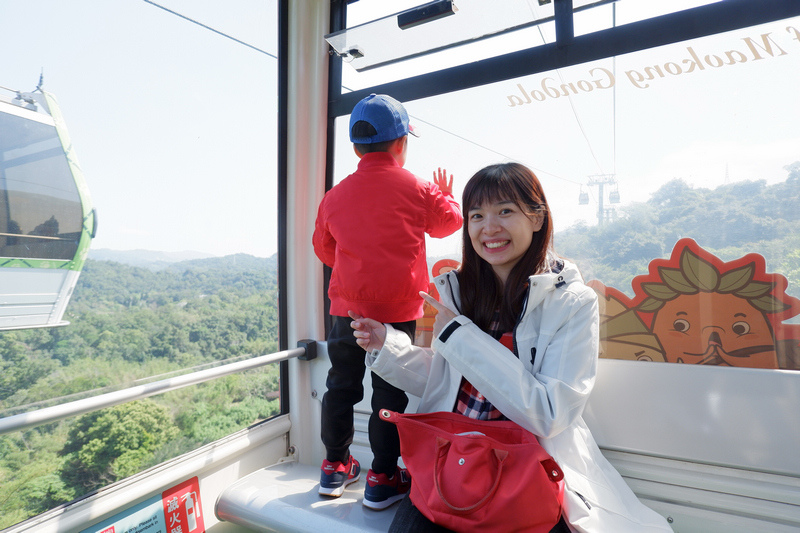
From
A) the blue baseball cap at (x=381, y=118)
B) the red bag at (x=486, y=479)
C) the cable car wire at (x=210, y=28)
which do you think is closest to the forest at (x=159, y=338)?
the blue baseball cap at (x=381, y=118)

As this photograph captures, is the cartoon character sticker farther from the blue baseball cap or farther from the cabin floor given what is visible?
the cabin floor

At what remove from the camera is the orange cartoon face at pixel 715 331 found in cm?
142

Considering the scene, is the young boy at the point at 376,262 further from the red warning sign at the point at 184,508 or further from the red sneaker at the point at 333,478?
the red warning sign at the point at 184,508

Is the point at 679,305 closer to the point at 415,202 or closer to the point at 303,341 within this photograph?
the point at 415,202

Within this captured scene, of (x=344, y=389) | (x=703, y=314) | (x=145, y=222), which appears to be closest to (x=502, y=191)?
(x=703, y=314)

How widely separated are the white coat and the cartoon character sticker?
46 centimetres

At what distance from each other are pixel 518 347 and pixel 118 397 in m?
1.20

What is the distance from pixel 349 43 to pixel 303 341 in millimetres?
1328

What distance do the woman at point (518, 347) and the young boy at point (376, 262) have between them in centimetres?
20

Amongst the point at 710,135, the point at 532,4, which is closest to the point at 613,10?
the point at 532,4

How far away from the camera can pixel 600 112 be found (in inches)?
65.6

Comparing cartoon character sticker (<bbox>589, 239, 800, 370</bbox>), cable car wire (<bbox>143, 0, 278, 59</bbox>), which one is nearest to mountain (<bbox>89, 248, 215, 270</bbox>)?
cable car wire (<bbox>143, 0, 278, 59</bbox>)

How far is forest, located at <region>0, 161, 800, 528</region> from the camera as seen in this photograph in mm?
1390

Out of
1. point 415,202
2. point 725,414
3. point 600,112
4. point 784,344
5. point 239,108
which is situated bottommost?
point 725,414
